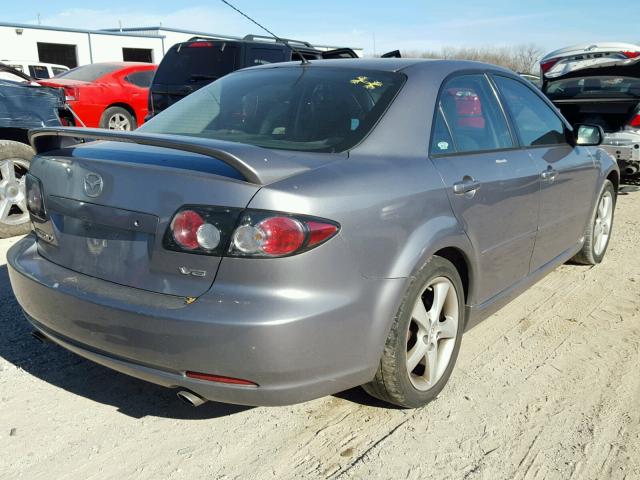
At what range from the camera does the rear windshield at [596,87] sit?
26.8 ft

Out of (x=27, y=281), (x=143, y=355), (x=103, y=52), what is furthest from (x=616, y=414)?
(x=103, y=52)

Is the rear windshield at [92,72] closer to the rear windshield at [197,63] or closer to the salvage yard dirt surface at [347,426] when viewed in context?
the rear windshield at [197,63]

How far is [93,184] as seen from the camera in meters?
2.43

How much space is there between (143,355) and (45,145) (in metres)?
1.15

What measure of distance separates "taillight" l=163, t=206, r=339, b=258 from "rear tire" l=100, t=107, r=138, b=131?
9.53 meters

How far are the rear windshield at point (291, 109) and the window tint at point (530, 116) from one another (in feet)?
3.37

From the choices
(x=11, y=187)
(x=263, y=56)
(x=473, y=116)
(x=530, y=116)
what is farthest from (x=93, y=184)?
(x=263, y=56)

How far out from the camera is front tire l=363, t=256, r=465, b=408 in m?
2.59

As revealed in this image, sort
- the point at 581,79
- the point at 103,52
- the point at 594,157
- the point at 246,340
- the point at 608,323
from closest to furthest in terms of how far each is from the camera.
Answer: the point at 246,340
the point at 608,323
the point at 594,157
the point at 581,79
the point at 103,52

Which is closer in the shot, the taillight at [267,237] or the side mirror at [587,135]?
the taillight at [267,237]

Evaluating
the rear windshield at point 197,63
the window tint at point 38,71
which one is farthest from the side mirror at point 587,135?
the window tint at point 38,71

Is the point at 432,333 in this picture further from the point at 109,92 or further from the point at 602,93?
the point at 109,92

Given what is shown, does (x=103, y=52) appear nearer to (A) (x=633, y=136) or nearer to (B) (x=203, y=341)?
(A) (x=633, y=136)

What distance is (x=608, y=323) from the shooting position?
3967 mm
